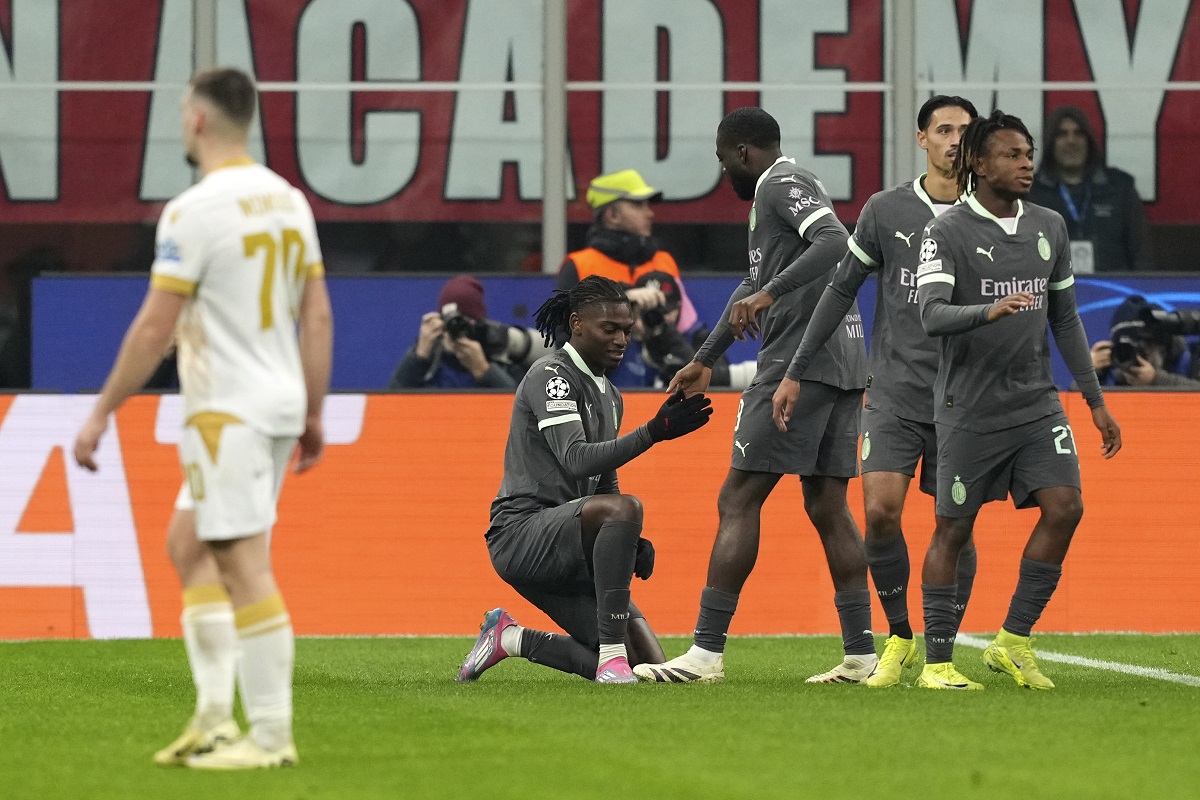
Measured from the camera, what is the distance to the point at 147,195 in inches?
563

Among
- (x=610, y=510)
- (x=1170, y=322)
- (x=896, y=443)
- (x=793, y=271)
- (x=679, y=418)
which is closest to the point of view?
(x=679, y=418)

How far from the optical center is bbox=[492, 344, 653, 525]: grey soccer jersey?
733 cm

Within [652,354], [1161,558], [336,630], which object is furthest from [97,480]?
[1161,558]

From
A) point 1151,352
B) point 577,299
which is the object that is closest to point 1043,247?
point 577,299

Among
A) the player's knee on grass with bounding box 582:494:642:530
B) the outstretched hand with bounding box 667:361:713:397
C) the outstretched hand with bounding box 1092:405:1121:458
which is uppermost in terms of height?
the outstretched hand with bounding box 667:361:713:397

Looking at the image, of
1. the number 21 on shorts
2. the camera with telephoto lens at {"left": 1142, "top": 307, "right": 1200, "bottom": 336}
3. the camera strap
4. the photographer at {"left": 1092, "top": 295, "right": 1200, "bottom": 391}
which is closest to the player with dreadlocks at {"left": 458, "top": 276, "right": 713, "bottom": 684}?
the number 21 on shorts

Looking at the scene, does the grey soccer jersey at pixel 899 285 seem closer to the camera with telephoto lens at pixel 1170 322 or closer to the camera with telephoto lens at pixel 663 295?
the camera with telephoto lens at pixel 663 295

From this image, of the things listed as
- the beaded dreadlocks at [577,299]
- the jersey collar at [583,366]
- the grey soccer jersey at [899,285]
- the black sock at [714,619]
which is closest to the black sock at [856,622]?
the black sock at [714,619]

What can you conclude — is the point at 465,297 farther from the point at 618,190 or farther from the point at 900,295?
the point at 900,295

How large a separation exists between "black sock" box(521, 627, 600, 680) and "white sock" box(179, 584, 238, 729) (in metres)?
2.56

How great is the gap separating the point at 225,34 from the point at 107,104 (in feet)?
3.21

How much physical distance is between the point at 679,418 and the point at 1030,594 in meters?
1.40

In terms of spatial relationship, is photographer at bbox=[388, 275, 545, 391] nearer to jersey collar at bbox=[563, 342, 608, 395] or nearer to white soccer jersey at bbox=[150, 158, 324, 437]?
jersey collar at bbox=[563, 342, 608, 395]

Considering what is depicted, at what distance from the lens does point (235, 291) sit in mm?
4980
